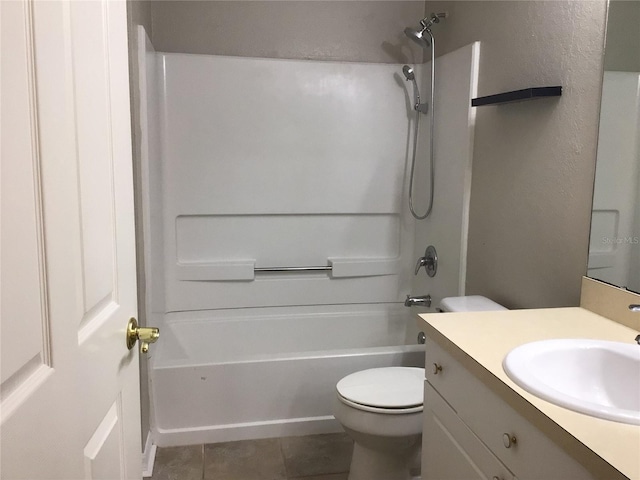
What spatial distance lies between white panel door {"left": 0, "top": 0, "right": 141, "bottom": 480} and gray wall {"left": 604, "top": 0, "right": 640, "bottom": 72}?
135 centimetres

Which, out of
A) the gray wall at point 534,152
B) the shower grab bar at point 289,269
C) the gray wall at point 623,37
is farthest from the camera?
the shower grab bar at point 289,269

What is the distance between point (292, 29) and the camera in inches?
115

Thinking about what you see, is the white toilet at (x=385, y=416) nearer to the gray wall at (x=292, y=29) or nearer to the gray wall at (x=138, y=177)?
the gray wall at (x=138, y=177)

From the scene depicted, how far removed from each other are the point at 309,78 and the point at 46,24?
2381 millimetres

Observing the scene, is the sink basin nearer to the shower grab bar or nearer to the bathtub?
the bathtub

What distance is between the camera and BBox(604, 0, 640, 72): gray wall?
1.49 metres

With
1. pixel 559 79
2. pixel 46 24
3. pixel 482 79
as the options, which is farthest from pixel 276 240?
pixel 46 24

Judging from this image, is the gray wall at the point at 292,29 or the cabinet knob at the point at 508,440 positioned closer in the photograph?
the cabinet knob at the point at 508,440

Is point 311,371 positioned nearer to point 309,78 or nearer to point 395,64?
point 309,78

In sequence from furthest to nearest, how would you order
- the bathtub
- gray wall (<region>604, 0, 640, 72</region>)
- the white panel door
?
the bathtub
gray wall (<region>604, 0, 640, 72</region>)
the white panel door

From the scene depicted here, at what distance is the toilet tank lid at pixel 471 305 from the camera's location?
2012 millimetres

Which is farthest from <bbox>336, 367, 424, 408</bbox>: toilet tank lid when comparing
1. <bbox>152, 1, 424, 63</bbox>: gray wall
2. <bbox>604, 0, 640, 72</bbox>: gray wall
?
<bbox>152, 1, 424, 63</bbox>: gray wall

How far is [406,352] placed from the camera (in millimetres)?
2553

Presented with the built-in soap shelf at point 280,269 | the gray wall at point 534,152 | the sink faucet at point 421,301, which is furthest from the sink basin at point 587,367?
the built-in soap shelf at point 280,269
